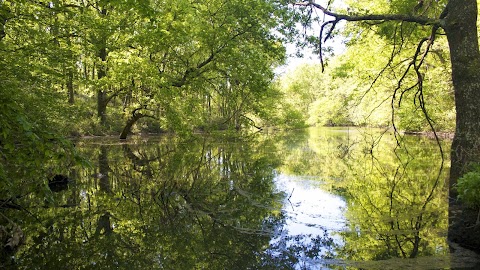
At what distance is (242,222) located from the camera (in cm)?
674

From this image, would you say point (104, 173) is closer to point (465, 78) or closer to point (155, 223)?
point (155, 223)

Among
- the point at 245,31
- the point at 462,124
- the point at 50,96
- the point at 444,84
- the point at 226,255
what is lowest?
the point at 226,255

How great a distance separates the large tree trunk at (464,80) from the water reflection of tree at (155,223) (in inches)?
151

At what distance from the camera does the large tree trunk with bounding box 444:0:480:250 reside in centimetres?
706

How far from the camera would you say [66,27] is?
9.80 m

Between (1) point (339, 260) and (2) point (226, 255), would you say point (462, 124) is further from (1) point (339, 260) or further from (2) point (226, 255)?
(2) point (226, 255)

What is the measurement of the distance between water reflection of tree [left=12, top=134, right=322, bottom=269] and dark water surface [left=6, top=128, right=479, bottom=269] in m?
0.02

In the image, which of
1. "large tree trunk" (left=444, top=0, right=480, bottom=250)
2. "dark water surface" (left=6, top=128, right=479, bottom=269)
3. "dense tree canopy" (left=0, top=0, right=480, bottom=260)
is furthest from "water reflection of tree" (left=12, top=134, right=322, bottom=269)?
"large tree trunk" (left=444, top=0, right=480, bottom=250)

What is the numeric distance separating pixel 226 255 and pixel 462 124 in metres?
5.48

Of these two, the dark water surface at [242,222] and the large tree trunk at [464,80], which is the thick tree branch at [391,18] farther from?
the dark water surface at [242,222]

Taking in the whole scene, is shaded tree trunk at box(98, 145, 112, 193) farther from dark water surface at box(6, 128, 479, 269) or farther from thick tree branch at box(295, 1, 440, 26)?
thick tree branch at box(295, 1, 440, 26)

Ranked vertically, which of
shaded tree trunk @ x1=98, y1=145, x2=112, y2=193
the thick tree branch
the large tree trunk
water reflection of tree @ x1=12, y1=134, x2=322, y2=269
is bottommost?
water reflection of tree @ x1=12, y1=134, x2=322, y2=269

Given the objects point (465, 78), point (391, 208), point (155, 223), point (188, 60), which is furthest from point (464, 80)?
point (188, 60)

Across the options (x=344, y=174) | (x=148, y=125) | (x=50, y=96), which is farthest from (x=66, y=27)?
(x=148, y=125)
